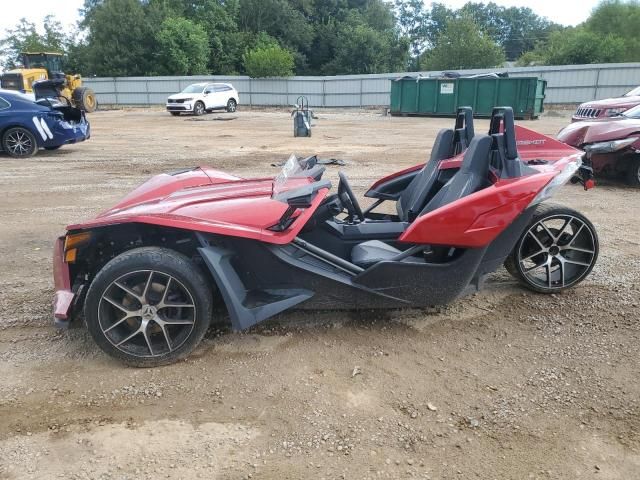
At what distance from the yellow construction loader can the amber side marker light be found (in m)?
13.3

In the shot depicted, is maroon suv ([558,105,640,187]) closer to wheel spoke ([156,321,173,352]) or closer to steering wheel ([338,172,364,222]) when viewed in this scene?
steering wheel ([338,172,364,222])

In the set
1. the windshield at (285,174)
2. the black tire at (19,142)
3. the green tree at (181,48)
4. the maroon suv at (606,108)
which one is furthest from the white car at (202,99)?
the windshield at (285,174)

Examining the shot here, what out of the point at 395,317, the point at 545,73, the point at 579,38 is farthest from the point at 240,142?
the point at 579,38

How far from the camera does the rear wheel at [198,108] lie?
26.5 meters

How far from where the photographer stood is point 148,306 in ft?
9.93

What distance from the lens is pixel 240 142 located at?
14.9 metres

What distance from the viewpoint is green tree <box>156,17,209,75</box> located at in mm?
42031

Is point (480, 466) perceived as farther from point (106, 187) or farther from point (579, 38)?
point (579, 38)

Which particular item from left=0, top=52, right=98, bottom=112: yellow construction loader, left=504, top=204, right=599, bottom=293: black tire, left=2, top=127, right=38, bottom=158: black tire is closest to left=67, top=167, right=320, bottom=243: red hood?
left=504, top=204, right=599, bottom=293: black tire

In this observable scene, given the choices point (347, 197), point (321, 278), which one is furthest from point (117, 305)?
point (347, 197)

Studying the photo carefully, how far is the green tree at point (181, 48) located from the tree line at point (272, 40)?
80 millimetres

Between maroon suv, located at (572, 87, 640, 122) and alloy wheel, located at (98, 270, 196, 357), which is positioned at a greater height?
maroon suv, located at (572, 87, 640, 122)

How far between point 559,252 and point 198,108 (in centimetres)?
2507

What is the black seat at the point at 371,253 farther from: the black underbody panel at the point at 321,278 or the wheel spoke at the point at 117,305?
the wheel spoke at the point at 117,305
